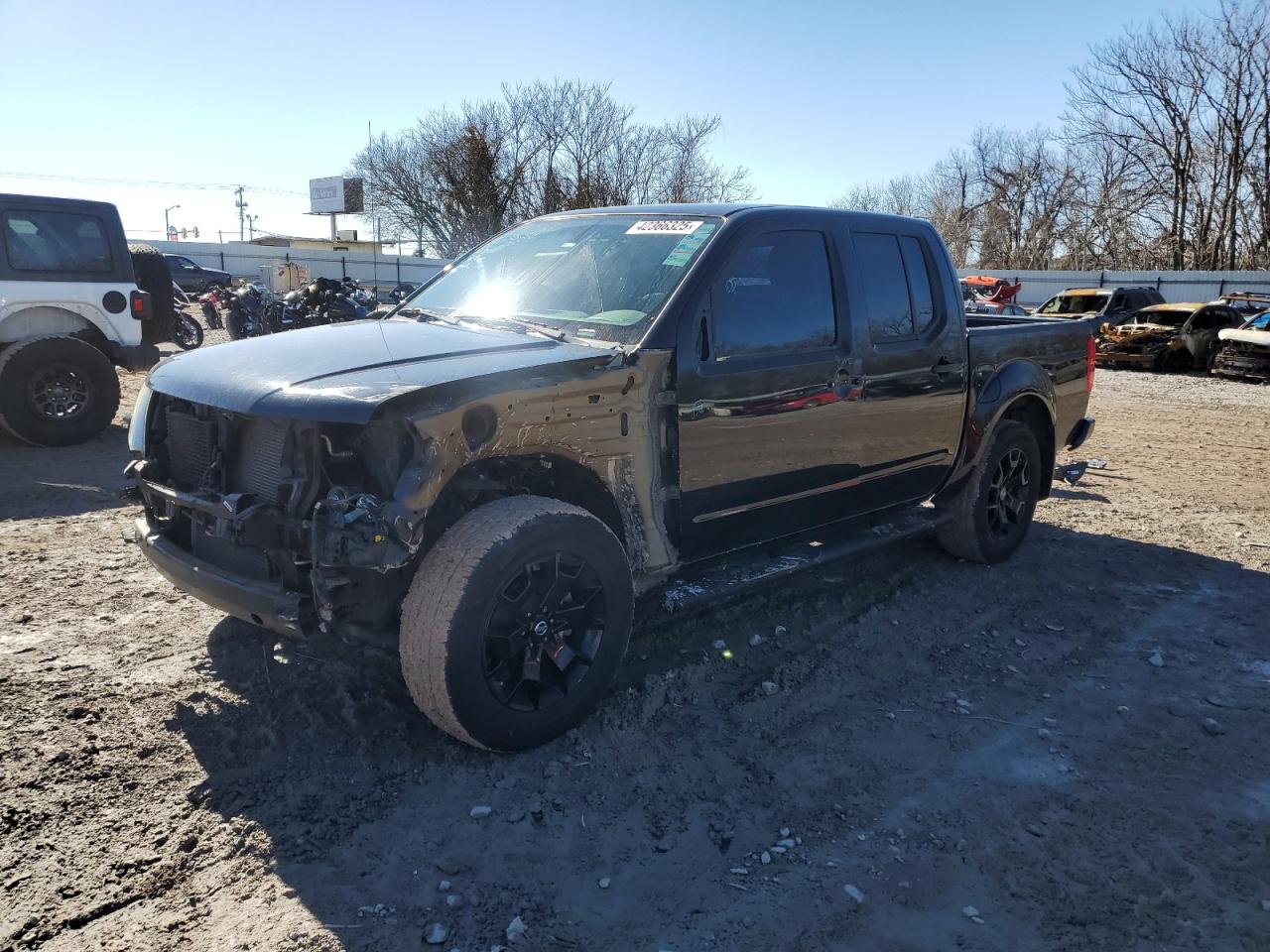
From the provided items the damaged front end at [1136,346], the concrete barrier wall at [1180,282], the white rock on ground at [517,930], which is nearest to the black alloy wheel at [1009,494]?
the white rock on ground at [517,930]

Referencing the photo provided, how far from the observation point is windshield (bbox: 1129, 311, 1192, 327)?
1891 cm

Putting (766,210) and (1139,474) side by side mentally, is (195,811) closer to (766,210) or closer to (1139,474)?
(766,210)

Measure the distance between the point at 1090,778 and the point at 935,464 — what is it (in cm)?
207

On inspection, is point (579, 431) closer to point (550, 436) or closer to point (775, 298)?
point (550, 436)

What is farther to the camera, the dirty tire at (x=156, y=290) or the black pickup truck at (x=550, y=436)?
the dirty tire at (x=156, y=290)

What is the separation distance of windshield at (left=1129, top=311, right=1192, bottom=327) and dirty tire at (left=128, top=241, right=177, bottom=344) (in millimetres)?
18388

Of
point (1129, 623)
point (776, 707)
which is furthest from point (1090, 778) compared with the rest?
point (1129, 623)

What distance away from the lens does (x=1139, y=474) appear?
340 inches

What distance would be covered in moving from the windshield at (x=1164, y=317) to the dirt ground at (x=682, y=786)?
16.5 metres

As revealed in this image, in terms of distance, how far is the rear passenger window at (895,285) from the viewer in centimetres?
450

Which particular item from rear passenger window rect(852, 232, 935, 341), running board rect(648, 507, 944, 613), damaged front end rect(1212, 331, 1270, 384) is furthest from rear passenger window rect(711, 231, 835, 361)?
damaged front end rect(1212, 331, 1270, 384)

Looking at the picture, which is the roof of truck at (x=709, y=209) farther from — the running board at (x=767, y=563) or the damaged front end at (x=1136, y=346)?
the damaged front end at (x=1136, y=346)

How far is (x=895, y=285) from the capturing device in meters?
4.68

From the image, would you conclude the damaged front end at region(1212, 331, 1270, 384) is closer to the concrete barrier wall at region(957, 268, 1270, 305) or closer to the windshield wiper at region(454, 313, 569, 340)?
the concrete barrier wall at region(957, 268, 1270, 305)
